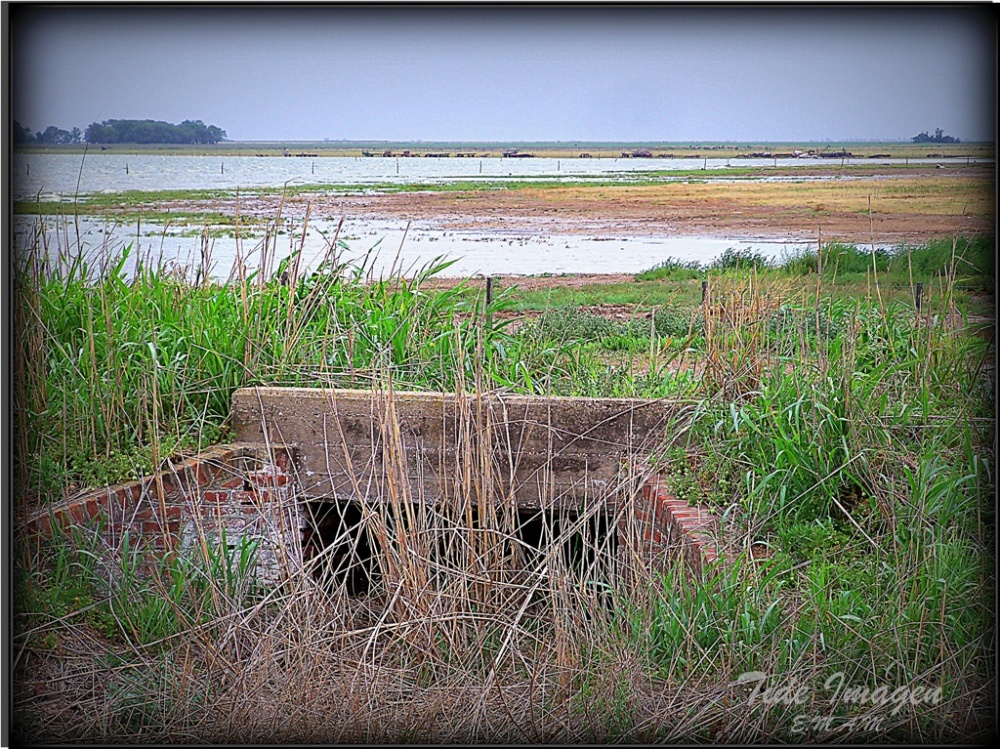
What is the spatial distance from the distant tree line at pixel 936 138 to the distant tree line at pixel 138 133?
188 cm

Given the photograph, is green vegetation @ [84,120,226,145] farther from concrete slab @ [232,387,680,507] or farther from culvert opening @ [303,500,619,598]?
culvert opening @ [303,500,619,598]

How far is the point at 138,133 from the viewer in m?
2.75

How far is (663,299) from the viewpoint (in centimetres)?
298

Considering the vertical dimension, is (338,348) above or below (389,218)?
below

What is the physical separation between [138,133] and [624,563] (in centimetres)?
176

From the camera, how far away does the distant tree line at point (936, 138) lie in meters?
2.62

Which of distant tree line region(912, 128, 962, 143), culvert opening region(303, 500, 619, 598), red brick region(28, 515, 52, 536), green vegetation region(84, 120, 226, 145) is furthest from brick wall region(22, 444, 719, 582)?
distant tree line region(912, 128, 962, 143)

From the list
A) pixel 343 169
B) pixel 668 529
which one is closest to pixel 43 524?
pixel 343 169

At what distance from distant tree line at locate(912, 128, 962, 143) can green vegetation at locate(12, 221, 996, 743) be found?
28cm

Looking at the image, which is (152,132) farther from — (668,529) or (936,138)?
(936,138)

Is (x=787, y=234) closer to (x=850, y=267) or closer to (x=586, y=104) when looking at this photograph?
(x=850, y=267)

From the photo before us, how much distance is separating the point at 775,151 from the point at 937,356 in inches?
28.2

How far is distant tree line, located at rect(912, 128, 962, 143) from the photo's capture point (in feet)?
8.59

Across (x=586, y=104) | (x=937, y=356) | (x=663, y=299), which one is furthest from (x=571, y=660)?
(x=586, y=104)
